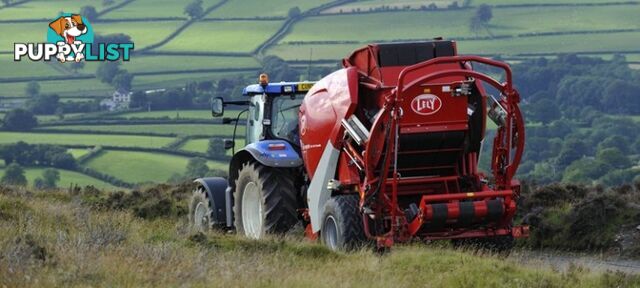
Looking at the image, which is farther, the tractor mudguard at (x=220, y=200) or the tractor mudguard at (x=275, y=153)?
the tractor mudguard at (x=220, y=200)

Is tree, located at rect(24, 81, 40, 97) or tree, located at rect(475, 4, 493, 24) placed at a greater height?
tree, located at rect(475, 4, 493, 24)

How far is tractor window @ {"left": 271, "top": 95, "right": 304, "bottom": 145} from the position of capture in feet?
64.7

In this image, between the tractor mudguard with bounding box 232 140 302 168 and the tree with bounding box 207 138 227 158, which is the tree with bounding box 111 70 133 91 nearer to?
the tree with bounding box 207 138 227 158

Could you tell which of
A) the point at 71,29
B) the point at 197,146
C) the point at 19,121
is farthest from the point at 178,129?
the point at 71,29

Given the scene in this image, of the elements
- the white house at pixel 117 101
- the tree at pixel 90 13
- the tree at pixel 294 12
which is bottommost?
the white house at pixel 117 101

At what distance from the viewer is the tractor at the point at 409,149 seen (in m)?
16.1

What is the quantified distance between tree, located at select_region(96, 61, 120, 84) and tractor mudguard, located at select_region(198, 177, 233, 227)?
57847 mm

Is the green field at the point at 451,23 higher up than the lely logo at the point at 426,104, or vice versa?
the green field at the point at 451,23

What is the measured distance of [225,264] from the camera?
13047 mm

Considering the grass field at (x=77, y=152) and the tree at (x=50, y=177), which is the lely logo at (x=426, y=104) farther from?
the grass field at (x=77, y=152)

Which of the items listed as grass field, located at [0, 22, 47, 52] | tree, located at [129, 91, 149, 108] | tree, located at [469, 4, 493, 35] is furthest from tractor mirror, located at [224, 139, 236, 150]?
tree, located at [469, 4, 493, 35]

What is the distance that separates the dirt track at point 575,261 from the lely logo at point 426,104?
2071mm

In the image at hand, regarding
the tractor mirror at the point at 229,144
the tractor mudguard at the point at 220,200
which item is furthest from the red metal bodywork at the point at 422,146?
the tractor mirror at the point at 229,144

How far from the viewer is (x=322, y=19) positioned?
310ft
